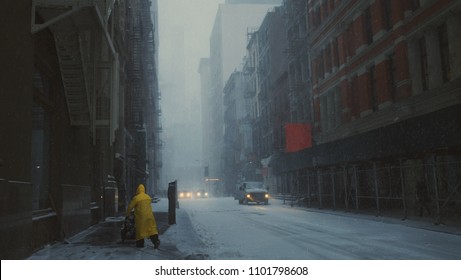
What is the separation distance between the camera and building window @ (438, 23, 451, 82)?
59.4 ft

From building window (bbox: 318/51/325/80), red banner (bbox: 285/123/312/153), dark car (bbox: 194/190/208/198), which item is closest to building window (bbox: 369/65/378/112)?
building window (bbox: 318/51/325/80)

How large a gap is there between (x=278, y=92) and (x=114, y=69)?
34.2m

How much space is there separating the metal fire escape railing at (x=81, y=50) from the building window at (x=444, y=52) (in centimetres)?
1375

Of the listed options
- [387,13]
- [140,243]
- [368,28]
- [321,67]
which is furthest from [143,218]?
[321,67]

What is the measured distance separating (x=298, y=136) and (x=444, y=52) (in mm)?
17705

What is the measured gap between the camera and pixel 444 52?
18578 millimetres

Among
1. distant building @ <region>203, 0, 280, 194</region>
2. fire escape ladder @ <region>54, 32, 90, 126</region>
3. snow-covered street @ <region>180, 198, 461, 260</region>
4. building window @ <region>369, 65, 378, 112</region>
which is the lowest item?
snow-covered street @ <region>180, 198, 461, 260</region>

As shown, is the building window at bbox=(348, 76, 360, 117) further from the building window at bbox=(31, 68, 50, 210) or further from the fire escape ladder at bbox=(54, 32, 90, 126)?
the building window at bbox=(31, 68, 50, 210)

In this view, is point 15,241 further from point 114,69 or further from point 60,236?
point 114,69

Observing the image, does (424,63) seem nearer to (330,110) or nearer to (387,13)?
(387,13)

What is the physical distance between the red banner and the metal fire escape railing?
2245cm

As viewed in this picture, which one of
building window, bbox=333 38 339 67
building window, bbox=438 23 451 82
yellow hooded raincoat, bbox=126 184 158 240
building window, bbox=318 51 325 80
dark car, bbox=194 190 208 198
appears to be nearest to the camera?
yellow hooded raincoat, bbox=126 184 158 240

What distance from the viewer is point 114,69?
13.9 meters

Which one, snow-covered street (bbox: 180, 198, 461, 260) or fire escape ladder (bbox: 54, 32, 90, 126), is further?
fire escape ladder (bbox: 54, 32, 90, 126)
